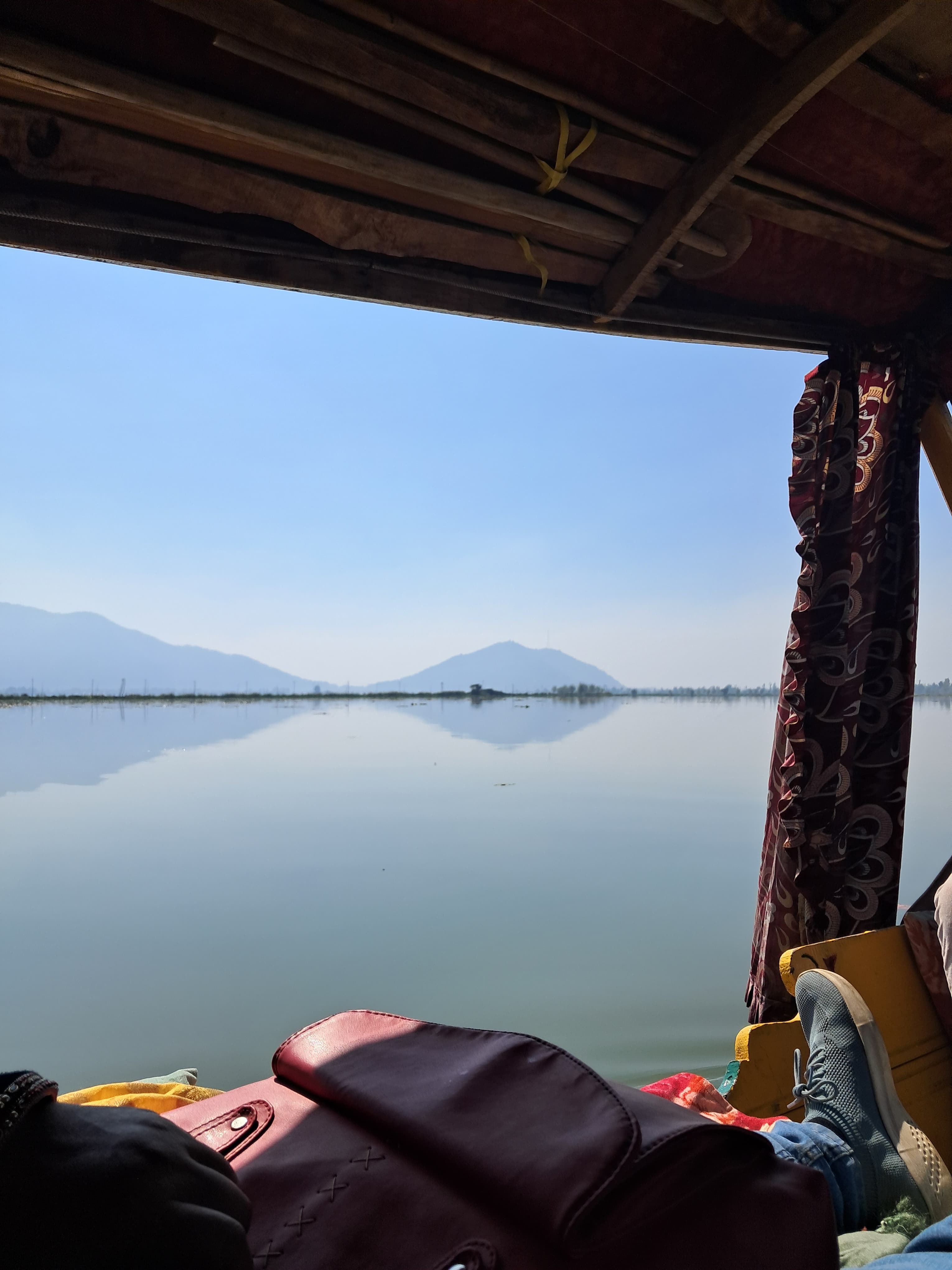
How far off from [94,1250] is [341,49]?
5.02ft

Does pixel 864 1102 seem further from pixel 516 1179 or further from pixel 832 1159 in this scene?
pixel 516 1179

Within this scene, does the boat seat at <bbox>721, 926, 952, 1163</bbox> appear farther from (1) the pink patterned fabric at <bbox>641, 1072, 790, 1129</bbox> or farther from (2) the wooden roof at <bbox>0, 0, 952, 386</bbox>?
(2) the wooden roof at <bbox>0, 0, 952, 386</bbox>

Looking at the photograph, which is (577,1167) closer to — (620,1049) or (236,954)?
(620,1049)

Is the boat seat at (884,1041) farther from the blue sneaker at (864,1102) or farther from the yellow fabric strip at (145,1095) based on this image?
the yellow fabric strip at (145,1095)

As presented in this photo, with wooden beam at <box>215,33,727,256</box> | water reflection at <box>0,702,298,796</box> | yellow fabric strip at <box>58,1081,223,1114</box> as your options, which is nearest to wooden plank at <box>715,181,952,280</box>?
wooden beam at <box>215,33,727,256</box>

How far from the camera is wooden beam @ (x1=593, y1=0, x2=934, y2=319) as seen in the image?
1191 mm

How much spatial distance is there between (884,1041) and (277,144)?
6.92 ft

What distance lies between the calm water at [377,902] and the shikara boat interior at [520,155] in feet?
3.39

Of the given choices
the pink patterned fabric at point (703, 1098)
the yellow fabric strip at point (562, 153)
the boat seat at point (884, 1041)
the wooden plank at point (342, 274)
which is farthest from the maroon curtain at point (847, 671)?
the yellow fabric strip at point (562, 153)

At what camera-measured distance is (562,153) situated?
55.2 inches

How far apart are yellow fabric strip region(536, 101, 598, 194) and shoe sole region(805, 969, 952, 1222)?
173 centimetres

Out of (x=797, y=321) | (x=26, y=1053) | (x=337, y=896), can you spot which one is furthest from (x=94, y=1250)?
(x=337, y=896)

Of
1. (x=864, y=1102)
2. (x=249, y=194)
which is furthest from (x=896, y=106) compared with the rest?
(x=864, y=1102)

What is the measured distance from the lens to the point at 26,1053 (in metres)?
2.10
